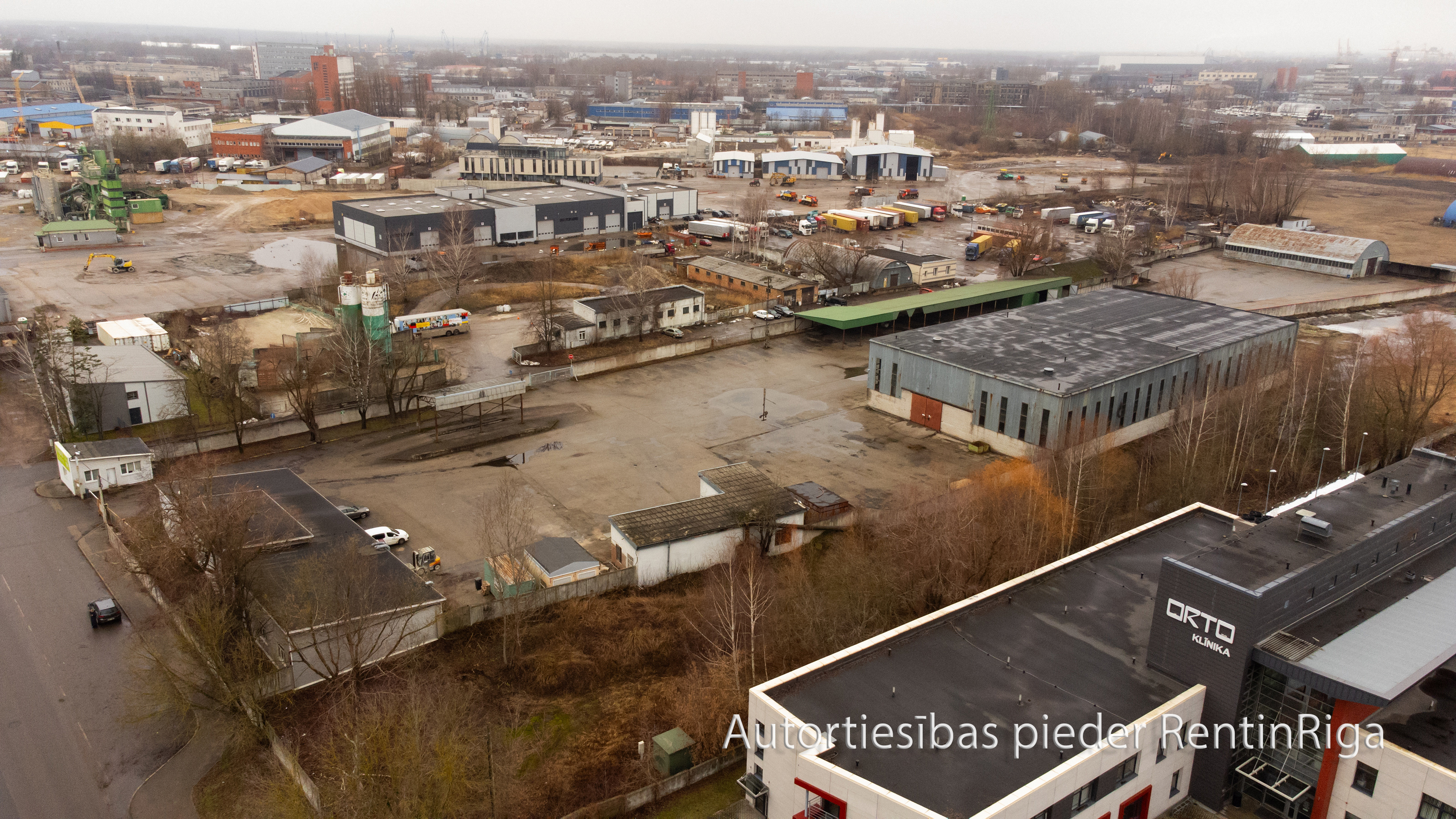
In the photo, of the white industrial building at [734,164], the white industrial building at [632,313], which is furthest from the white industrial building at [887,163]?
the white industrial building at [632,313]

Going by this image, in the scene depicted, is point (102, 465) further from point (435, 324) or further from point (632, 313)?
point (632, 313)

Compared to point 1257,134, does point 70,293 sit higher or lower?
lower

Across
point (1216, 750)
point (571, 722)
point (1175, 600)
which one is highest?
point (1175, 600)

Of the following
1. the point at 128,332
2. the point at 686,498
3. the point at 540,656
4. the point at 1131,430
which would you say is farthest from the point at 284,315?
the point at 1131,430

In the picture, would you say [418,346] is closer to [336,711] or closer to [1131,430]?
[336,711]

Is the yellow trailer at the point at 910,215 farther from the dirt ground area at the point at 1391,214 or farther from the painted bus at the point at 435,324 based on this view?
the painted bus at the point at 435,324

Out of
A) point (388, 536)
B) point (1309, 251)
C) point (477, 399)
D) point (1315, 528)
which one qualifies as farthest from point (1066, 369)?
point (1309, 251)
